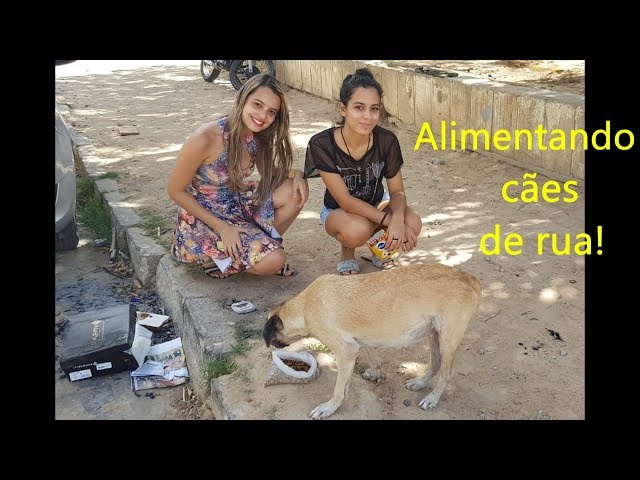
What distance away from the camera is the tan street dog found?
3.45 metres

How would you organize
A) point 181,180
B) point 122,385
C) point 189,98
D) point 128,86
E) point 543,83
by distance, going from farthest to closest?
point 128,86 → point 189,98 → point 543,83 → point 181,180 → point 122,385

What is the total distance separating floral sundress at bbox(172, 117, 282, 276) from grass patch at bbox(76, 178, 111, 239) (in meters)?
2.01

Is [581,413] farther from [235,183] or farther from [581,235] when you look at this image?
[235,183]

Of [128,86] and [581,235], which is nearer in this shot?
[581,235]

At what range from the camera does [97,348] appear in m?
4.20

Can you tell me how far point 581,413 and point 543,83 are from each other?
5858 mm

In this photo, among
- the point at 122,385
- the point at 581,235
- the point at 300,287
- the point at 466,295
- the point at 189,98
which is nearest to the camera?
the point at 466,295

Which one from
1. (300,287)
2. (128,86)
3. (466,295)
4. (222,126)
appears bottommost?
(300,287)

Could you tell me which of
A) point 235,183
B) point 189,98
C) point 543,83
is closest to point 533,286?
point 235,183

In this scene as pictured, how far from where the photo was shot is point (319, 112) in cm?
1036

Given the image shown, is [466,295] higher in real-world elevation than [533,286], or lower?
higher

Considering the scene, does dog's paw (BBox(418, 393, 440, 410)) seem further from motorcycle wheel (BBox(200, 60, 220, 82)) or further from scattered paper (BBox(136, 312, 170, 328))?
motorcycle wheel (BBox(200, 60, 220, 82))

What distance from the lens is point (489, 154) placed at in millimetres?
7617

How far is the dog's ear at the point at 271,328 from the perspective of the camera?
12.0ft
